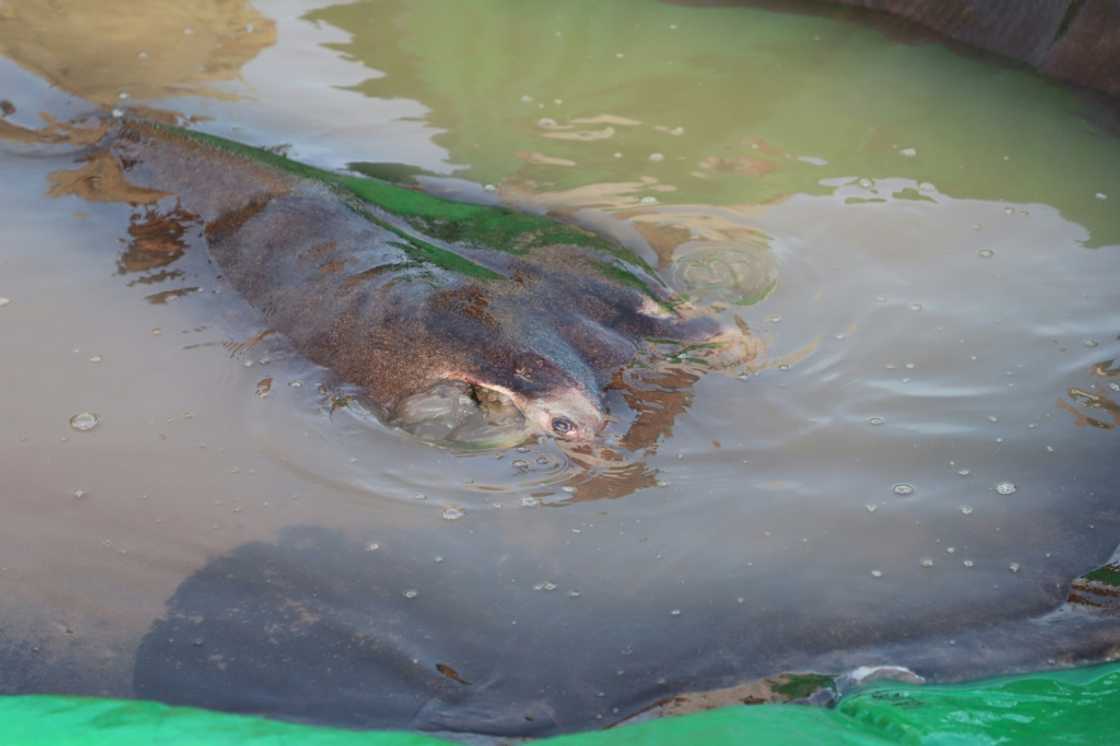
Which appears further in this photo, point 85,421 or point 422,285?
point 422,285

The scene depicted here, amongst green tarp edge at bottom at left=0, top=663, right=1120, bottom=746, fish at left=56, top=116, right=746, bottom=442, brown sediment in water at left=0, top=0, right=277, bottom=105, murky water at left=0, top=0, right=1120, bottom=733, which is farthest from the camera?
brown sediment in water at left=0, top=0, right=277, bottom=105

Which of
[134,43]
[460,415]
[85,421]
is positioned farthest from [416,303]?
[134,43]

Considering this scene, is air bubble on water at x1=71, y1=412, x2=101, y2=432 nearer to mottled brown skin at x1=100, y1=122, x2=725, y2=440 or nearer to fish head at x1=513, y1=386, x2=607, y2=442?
mottled brown skin at x1=100, y1=122, x2=725, y2=440

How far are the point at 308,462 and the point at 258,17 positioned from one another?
433 centimetres

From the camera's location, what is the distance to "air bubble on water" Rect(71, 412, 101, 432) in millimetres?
4133

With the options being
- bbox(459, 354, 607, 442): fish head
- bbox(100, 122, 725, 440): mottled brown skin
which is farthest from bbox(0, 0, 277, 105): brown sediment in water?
bbox(459, 354, 607, 442): fish head

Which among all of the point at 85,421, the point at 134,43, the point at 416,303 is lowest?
the point at 85,421

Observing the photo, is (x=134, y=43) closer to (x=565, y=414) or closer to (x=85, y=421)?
(x=85, y=421)

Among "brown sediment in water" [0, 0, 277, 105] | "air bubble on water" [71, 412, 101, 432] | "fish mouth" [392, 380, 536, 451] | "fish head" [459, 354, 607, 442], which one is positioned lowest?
"air bubble on water" [71, 412, 101, 432]

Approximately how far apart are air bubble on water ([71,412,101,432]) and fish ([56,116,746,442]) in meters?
0.75

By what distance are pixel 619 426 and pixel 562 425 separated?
8.9 inches

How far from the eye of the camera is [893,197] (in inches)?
216

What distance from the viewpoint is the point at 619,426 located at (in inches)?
161

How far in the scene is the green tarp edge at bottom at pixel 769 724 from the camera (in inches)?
104
